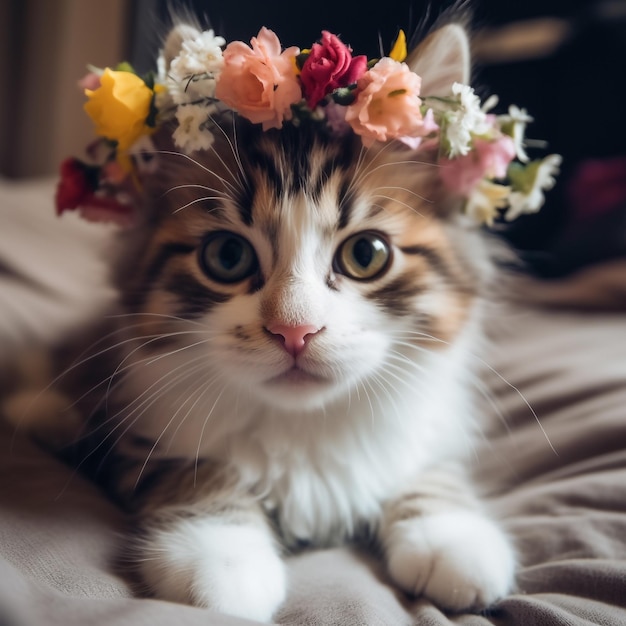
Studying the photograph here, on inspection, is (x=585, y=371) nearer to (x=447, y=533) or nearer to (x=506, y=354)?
(x=506, y=354)

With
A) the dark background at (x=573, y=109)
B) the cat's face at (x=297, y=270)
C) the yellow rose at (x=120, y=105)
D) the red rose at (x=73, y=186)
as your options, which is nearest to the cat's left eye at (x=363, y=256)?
the cat's face at (x=297, y=270)

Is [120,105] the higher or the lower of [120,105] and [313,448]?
the higher

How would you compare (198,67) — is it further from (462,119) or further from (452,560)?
(452,560)

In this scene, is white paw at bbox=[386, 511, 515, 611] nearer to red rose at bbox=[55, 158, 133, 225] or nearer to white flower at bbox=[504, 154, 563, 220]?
white flower at bbox=[504, 154, 563, 220]

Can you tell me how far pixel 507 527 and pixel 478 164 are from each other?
0.60m

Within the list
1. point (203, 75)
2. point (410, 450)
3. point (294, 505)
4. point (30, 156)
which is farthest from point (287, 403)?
point (30, 156)

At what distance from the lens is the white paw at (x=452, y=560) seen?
0.90 meters

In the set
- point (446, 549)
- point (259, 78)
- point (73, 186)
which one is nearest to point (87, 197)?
point (73, 186)

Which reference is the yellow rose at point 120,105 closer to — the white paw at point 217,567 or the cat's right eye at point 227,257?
the cat's right eye at point 227,257

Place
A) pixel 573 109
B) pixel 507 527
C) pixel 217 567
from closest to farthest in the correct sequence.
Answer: pixel 217 567, pixel 507 527, pixel 573 109

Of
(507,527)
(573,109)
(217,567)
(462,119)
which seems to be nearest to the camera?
(217,567)

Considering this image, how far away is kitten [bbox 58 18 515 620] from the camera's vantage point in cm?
91

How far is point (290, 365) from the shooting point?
91cm

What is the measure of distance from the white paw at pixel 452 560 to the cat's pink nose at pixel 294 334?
34cm
